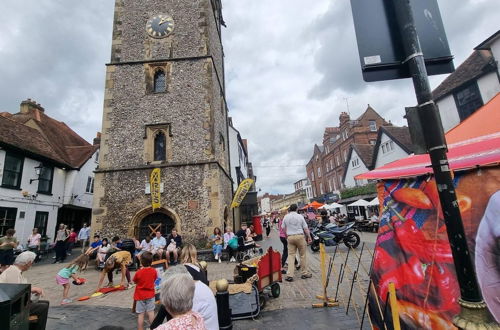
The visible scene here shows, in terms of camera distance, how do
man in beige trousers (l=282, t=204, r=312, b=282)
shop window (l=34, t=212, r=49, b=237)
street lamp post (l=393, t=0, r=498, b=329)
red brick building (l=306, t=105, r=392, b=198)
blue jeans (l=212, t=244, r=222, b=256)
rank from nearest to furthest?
1. street lamp post (l=393, t=0, r=498, b=329)
2. man in beige trousers (l=282, t=204, r=312, b=282)
3. blue jeans (l=212, t=244, r=222, b=256)
4. shop window (l=34, t=212, r=49, b=237)
5. red brick building (l=306, t=105, r=392, b=198)

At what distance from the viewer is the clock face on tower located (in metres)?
14.5

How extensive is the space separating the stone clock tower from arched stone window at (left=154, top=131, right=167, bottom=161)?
0.17 ft

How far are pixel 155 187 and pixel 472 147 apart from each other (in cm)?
1164

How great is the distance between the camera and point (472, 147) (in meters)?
2.84

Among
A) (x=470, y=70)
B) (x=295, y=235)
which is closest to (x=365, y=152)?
(x=470, y=70)

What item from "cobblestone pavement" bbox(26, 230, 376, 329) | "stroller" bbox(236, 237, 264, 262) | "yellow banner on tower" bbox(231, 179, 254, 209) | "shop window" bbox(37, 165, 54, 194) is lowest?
"cobblestone pavement" bbox(26, 230, 376, 329)

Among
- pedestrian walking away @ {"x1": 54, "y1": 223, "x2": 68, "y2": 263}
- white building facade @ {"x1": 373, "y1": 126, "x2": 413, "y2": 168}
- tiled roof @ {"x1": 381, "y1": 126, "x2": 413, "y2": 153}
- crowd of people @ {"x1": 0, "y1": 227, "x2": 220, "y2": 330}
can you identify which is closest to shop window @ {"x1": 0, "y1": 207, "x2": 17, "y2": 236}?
pedestrian walking away @ {"x1": 54, "y1": 223, "x2": 68, "y2": 263}

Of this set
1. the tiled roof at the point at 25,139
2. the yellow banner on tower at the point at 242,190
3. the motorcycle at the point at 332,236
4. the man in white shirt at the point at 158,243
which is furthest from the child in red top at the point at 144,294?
the tiled roof at the point at 25,139

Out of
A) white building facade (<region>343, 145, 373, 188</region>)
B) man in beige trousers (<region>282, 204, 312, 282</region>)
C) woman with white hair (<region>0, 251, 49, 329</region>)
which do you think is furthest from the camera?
white building facade (<region>343, 145, 373, 188</region>)

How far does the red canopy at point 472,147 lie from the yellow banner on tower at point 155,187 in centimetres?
1011

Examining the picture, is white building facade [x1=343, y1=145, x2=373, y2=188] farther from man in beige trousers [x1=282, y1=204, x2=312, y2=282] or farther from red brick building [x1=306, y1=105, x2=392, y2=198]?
man in beige trousers [x1=282, y1=204, x2=312, y2=282]

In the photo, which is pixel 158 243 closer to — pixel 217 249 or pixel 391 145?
pixel 217 249

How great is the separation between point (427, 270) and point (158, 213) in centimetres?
1162

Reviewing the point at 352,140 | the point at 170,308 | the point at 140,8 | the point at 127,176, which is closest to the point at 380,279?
the point at 170,308
